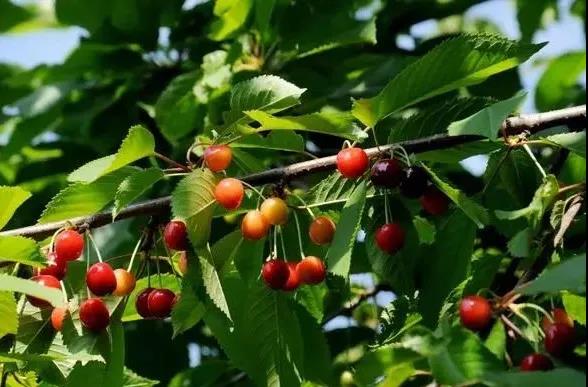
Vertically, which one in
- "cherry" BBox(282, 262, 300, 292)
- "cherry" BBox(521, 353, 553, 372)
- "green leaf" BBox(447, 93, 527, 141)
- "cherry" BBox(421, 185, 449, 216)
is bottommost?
"cherry" BBox(282, 262, 300, 292)

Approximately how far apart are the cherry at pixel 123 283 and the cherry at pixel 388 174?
1.53ft

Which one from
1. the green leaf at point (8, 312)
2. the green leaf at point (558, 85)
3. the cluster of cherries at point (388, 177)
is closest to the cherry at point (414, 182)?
the cluster of cherries at point (388, 177)

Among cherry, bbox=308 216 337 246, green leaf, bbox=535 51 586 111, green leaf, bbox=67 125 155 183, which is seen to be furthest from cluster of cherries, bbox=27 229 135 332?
green leaf, bbox=535 51 586 111

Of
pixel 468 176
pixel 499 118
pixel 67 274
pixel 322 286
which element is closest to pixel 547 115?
pixel 499 118

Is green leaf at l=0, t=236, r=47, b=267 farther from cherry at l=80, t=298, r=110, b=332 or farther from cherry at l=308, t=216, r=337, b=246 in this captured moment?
cherry at l=308, t=216, r=337, b=246

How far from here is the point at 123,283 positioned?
1.82m

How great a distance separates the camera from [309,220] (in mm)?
1955

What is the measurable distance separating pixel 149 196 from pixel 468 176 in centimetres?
97

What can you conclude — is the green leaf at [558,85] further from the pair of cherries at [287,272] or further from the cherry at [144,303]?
the cherry at [144,303]

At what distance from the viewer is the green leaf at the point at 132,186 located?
69.5 inches

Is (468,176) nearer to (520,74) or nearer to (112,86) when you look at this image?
(520,74)

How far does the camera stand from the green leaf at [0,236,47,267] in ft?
5.72

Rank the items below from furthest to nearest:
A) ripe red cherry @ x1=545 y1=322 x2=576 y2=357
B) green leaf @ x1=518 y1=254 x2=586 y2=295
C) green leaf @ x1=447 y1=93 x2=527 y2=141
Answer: green leaf @ x1=447 y1=93 x2=527 y2=141, ripe red cherry @ x1=545 y1=322 x2=576 y2=357, green leaf @ x1=518 y1=254 x2=586 y2=295

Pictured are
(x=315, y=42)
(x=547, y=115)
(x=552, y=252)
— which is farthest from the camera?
(x=315, y=42)
